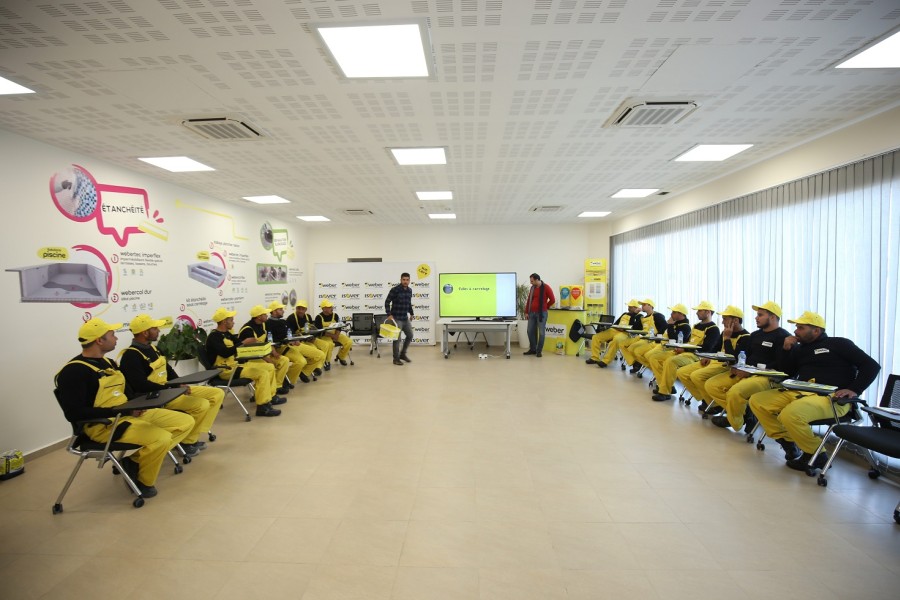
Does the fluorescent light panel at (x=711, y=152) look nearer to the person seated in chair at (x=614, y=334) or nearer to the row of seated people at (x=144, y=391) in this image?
the person seated in chair at (x=614, y=334)


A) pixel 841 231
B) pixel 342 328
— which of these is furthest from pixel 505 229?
pixel 841 231

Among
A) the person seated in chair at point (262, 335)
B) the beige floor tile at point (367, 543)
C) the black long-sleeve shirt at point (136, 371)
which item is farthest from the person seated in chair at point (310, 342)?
the beige floor tile at point (367, 543)

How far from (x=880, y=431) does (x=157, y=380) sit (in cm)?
631

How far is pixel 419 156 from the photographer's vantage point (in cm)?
507

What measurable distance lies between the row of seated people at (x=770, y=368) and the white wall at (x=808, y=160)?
165cm

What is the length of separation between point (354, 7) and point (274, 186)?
4828 millimetres

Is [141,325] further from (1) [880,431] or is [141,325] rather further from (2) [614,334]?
(2) [614,334]

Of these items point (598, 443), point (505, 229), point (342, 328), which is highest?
point (505, 229)

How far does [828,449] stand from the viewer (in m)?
3.98

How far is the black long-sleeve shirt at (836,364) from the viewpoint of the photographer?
350 centimetres

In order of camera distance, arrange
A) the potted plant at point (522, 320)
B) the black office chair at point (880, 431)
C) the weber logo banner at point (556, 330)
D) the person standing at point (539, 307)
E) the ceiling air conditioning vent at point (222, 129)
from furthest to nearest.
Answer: the potted plant at point (522, 320) → the weber logo banner at point (556, 330) → the person standing at point (539, 307) → the ceiling air conditioning vent at point (222, 129) → the black office chair at point (880, 431)

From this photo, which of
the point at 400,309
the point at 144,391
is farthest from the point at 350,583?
the point at 400,309

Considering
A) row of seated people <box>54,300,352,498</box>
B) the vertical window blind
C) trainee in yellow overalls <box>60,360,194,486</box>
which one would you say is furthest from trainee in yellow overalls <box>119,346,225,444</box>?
the vertical window blind

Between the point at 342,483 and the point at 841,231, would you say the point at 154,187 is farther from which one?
the point at 841,231
